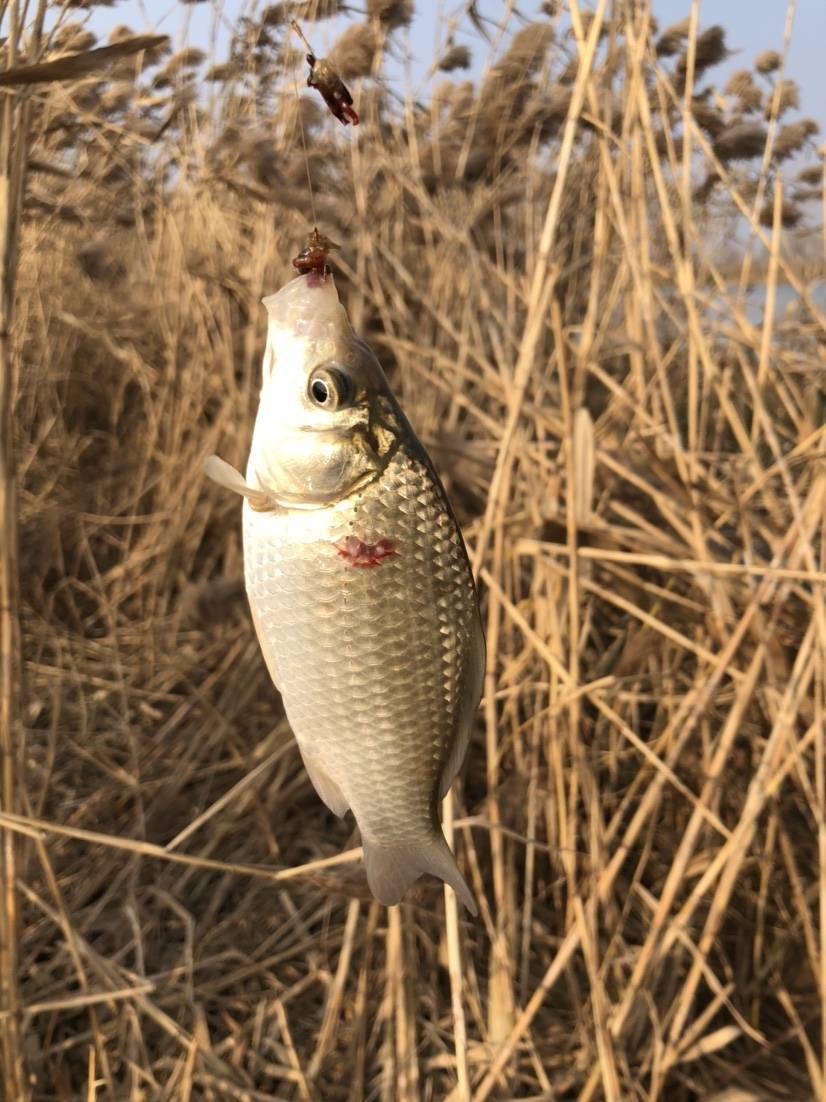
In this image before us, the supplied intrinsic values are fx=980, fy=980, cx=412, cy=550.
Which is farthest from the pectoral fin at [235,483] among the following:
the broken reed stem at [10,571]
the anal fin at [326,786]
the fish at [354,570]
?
the broken reed stem at [10,571]

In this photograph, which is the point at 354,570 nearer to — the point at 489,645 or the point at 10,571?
the point at 10,571

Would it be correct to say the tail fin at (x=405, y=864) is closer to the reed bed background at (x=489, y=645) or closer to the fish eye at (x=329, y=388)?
the fish eye at (x=329, y=388)

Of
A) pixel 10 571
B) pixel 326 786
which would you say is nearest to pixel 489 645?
pixel 10 571

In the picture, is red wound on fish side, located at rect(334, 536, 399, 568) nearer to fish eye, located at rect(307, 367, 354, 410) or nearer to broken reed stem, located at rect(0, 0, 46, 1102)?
fish eye, located at rect(307, 367, 354, 410)

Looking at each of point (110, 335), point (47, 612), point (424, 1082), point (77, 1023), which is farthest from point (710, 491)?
point (110, 335)

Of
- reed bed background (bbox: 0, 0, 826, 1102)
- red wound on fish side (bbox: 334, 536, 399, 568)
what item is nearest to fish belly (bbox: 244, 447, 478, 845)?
red wound on fish side (bbox: 334, 536, 399, 568)
